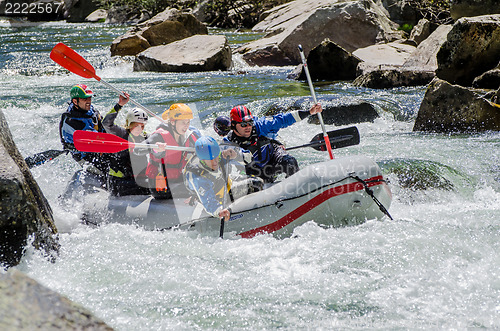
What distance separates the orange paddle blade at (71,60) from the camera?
19.7 feet

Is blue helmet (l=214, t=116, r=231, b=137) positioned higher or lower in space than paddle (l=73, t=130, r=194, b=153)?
lower

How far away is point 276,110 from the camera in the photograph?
8.82 meters

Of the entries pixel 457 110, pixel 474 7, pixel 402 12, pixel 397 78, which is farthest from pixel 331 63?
pixel 402 12

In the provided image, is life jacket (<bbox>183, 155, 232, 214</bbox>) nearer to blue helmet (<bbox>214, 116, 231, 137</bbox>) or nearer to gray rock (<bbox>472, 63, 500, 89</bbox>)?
blue helmet (<bbox>214, 116, 231, 137</bbox>)

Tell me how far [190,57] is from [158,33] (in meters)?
2.85

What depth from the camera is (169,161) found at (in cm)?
475

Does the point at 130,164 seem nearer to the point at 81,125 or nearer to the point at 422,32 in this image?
the point at 81,125

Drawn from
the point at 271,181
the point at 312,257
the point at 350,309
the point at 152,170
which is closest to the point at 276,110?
the point at 271,181

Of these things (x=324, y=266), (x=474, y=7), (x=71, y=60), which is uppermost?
(x=71, y=60)

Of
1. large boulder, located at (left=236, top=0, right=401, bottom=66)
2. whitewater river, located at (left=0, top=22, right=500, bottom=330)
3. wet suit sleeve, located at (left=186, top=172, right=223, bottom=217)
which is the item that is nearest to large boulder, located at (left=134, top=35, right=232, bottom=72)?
large boulder, located at (left=236, top=0, right=401, bottom=66)

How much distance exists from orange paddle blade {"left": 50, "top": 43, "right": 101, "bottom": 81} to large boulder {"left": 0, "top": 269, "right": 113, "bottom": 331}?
14.6ft

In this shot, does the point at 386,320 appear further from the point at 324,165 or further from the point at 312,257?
the point at 324,165

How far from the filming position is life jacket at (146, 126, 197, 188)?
474 centimetres

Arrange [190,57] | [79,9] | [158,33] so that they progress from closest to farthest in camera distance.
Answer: [190,57] < [158,33] < [79,9]
